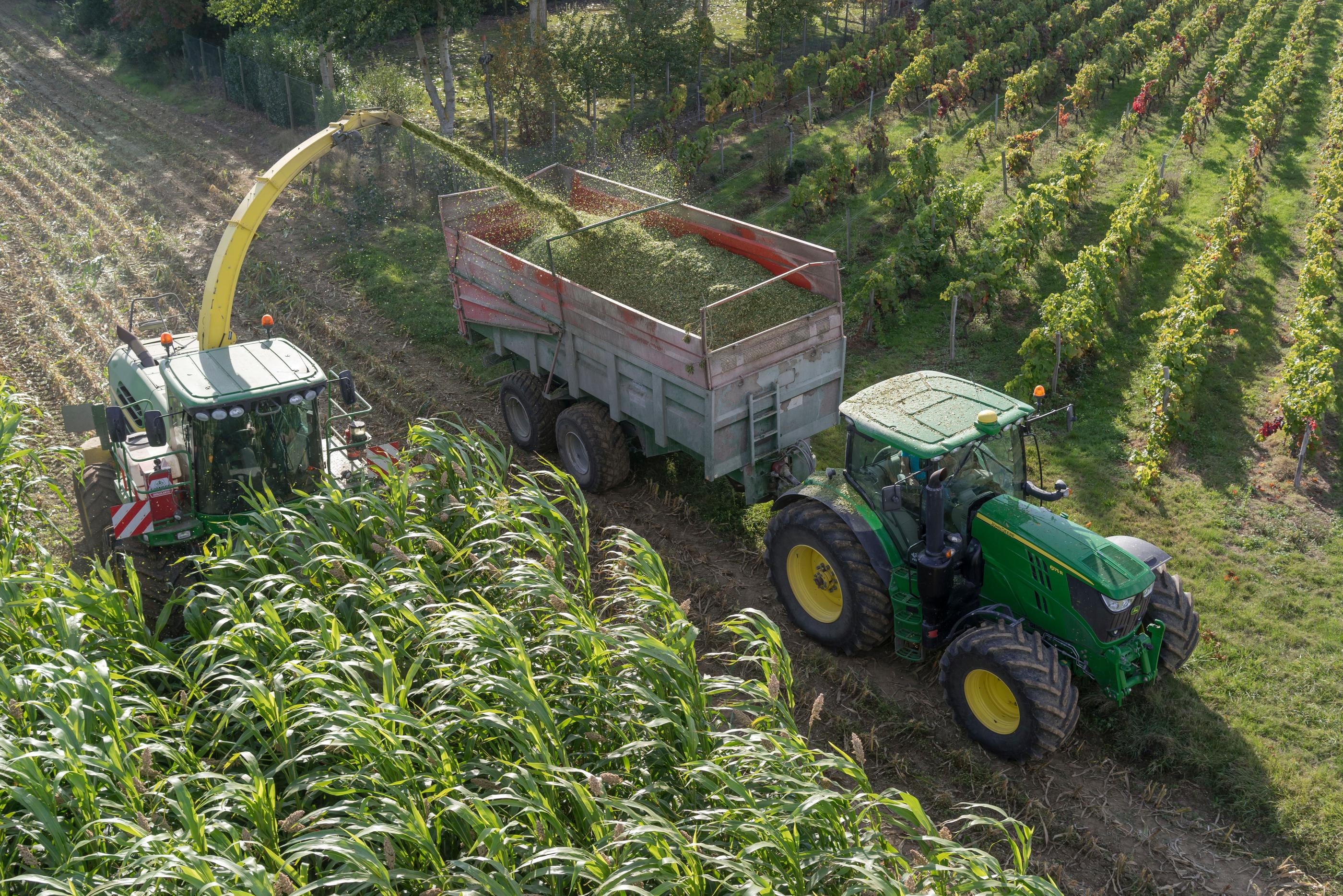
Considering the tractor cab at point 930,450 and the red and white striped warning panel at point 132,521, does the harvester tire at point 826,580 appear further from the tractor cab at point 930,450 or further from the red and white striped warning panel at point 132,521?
the red and white striped warning panel at point 132,521

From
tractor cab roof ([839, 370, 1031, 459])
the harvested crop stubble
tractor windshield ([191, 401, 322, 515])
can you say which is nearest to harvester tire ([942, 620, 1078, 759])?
tractor cab roof ([839, 370, 1031, 459])

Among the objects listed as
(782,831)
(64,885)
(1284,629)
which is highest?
(64,885)

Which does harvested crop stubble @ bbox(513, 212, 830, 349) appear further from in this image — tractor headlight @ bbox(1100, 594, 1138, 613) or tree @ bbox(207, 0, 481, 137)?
tree @ bbox(207, 0, 481, 137)

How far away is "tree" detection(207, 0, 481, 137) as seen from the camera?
16.4 m

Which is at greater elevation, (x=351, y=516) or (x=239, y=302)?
(x=351, y=516)

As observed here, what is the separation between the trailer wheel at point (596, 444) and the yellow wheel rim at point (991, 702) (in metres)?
3.99

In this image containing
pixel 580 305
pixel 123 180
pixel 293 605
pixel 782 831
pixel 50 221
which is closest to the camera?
pixel 782 831

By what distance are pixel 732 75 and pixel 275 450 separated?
17128mm

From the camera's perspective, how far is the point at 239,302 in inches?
552

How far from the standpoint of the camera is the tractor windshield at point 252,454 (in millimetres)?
6984

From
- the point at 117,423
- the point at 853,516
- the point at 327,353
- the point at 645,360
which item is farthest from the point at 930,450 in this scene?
the point at 327,353

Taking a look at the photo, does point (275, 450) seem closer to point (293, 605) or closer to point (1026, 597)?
point (293, 605)

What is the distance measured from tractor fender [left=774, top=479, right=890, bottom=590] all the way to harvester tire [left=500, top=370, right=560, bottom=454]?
3159 millimetres

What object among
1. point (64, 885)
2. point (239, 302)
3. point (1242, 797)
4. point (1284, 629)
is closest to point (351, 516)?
point (64, 885)
